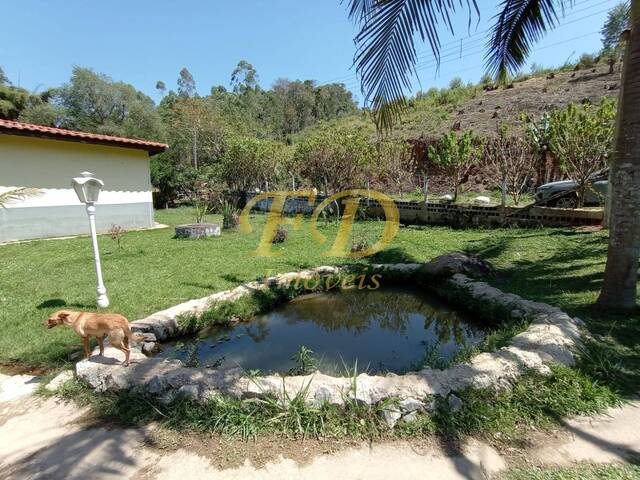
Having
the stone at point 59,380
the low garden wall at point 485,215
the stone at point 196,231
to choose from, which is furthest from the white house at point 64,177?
the low garden wall at point 485,215

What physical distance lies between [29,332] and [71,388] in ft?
5.61

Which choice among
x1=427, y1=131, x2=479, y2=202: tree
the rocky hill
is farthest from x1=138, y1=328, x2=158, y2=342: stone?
the rocky hill

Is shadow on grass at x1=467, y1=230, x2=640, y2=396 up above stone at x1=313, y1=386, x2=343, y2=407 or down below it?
above

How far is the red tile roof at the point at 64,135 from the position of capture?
9438 millimetres

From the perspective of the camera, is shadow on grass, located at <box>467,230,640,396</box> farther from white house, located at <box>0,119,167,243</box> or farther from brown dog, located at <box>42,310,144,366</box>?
white house, located at <box>0,119,167,243</box>

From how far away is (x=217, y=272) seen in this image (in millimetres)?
6551

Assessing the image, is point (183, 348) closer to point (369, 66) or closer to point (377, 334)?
point (377, 334)

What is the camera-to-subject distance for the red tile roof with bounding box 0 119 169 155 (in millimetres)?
A: 9438

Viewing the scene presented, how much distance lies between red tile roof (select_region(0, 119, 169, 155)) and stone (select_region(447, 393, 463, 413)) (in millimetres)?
12134

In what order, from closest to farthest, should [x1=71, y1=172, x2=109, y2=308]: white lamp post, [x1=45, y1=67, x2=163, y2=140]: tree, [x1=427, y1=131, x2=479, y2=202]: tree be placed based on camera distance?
[x1=71, y1=172, x2=109, y2=308]: white lamp post
[x1=427, y1=131, x2=479, y2=202]: tree
[x1=45, y1=67, x2=163, y2=140]: tree

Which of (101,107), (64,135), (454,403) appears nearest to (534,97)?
(64,135)

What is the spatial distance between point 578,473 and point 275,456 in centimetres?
181

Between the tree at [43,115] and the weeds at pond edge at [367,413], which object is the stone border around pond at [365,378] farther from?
the tree at [43,115]

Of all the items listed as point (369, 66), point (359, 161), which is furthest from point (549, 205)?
point (369, 66)
